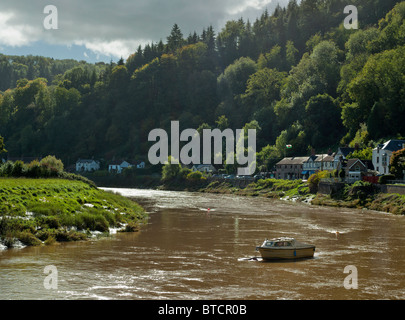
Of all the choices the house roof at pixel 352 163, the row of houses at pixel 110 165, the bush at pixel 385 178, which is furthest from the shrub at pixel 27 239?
the row of houses at pixel 110 165

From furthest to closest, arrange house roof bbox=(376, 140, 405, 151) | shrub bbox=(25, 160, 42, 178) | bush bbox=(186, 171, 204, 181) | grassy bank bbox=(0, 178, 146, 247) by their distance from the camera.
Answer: bush bbox=(186, 171, 204, 181) → house roof bbox=(376, 140, 405, 151) → shrub bbox=(25, 160, 42, 178) → grassy bank bbox=(0, 178, 146, 247)

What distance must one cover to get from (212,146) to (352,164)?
88.8 metres

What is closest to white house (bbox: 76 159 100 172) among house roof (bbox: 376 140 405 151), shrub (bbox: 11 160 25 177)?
house roof (bbox: 376 140 405 151)

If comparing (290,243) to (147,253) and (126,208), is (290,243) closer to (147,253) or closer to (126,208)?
(147,253)

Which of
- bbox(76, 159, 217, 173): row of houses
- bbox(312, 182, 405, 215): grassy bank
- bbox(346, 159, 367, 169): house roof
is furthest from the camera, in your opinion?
bbox(76, 159, 217, 173): row of houses

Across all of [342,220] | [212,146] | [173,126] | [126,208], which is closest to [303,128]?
[212,146]

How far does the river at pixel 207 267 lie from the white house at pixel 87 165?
149 m

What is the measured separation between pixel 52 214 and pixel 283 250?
22.1 meters

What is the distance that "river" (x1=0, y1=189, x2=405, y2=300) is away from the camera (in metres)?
25.0

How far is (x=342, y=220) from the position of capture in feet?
197

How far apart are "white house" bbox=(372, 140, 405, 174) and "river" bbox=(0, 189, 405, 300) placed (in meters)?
43.2

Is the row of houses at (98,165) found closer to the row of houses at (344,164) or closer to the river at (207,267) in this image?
the row of houses at (344,164)

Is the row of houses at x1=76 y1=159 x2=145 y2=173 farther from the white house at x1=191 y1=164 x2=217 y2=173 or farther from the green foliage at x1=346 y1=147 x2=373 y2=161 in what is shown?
the green foliage at x1=346 y1=147 x2=373 y2=161

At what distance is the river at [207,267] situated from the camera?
24984 millimetres
